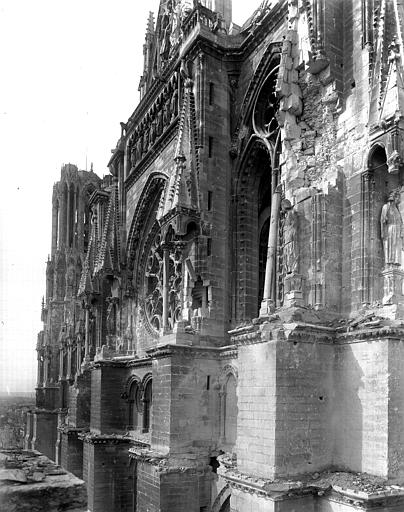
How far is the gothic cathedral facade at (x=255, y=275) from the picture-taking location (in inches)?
372

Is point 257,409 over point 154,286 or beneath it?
beneath

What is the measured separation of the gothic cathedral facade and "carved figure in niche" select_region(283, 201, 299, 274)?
0.04 metres

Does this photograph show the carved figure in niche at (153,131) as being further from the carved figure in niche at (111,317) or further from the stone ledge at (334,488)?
the stone ledge at (334,488)

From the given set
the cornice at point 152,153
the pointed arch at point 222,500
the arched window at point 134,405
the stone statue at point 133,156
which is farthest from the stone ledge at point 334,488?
the stone statue at point 133,156

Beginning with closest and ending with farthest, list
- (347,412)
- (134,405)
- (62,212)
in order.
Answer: (347,412)
(134,405)
(62,212)

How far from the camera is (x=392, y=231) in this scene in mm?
9688

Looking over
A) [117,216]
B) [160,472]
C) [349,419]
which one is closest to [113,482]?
[160,472]

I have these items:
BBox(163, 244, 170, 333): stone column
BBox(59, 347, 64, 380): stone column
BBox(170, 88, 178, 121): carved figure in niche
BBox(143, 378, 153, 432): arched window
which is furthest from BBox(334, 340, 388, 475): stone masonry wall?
BBox(59, 347, 64, 380): stone column

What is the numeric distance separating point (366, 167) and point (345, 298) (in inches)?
90.4

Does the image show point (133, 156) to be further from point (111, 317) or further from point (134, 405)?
point (134, 405)

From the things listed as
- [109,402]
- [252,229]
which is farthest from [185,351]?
[109,402]

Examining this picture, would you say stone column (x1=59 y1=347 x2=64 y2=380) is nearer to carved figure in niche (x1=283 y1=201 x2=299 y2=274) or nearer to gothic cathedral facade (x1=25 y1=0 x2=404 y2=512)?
gothic cathedral facade (x1=25 y1=0 x2=404 y2=512)

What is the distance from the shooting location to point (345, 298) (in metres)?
10.2

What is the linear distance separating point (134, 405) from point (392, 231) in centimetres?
1364
